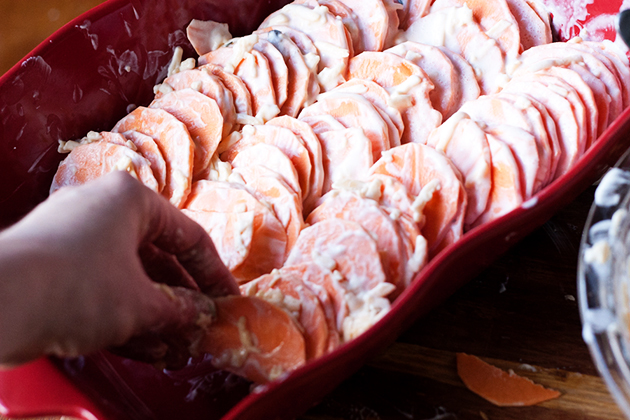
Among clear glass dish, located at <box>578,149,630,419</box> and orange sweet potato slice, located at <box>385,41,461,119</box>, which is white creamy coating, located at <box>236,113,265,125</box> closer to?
orange sweet potato slice, located at <box>385,41,461,119</box>

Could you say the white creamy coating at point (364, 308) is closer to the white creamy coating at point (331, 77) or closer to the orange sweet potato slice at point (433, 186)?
the orange sweet potato slice at point (433, 186)

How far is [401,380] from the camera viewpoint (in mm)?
948

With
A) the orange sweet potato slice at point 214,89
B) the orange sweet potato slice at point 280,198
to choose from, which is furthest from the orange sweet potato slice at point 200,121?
the orange sweet potato slice at point 280,198

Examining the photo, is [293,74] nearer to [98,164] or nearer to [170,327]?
[98,164]

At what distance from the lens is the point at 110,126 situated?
4.10ft

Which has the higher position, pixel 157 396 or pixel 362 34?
pixel 362 34

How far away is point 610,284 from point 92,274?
631 mm

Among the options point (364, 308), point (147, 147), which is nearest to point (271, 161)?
point (147, 147)

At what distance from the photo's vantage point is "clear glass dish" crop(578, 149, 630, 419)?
0.66 meters

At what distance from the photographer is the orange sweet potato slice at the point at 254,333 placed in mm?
761

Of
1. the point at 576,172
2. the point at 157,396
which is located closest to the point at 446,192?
the point at 576,172

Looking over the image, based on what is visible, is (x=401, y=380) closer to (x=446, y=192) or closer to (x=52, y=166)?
(x=446, y=192)

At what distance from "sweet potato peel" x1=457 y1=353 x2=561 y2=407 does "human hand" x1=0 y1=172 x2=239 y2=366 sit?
1.61 feet

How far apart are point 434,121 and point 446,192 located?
0.23m
